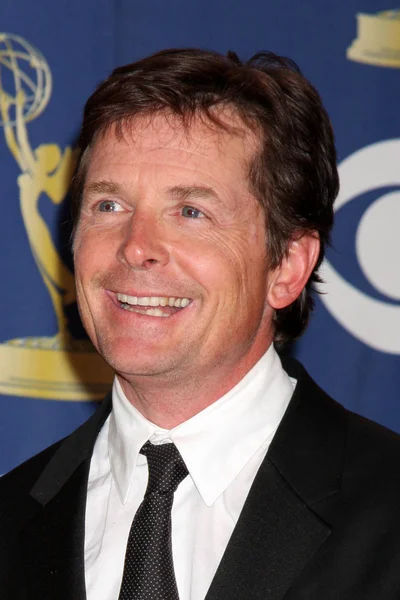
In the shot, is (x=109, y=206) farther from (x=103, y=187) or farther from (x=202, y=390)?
(x=202, y=390)

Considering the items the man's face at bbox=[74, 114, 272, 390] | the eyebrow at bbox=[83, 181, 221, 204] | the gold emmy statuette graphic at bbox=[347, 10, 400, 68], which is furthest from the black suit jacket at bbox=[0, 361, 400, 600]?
the gold emmy statuette graphic at bbox=[347, 10, 400, 68]

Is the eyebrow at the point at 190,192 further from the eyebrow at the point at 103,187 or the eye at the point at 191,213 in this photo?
the eyebrow at the point at 103,187

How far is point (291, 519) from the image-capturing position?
2.17 metres

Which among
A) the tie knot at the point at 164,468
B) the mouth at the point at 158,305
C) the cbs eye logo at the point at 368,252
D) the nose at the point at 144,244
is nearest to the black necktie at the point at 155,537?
the tie knot at the point at 164,468

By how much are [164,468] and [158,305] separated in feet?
1.15

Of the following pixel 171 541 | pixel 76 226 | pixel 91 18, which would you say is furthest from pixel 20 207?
pixel 171 541

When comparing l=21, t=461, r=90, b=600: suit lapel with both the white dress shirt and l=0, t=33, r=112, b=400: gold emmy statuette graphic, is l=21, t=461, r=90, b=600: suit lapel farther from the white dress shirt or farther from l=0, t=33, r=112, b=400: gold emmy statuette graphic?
l=0, t=33, r=112, b=400: gold emmy statuette graphic

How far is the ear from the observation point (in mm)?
2463

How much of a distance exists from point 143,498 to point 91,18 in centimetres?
165

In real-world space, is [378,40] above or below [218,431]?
above

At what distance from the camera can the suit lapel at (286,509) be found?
209cm

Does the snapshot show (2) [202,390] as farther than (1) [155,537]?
Yes

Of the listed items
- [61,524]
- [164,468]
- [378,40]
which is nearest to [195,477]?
[164,468]

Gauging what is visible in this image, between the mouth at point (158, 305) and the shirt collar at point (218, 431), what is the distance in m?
0.25
